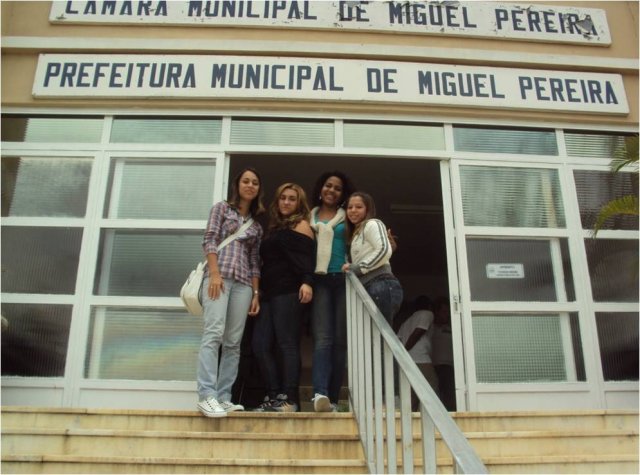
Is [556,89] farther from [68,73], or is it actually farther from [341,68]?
[68,73]

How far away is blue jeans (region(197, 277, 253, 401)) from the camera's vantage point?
3143 mm

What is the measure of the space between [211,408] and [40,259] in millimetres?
2151

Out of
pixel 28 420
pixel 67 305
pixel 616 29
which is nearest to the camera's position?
pixel 28 420

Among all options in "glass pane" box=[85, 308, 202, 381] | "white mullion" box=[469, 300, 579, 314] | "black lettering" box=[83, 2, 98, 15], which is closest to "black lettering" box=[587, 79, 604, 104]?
"white mullion" box=[469, 300, 579, 314]

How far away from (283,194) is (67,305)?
197 centimetres

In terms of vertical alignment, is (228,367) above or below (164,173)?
below

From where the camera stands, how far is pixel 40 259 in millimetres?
4145

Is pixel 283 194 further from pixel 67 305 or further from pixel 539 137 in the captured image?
pixel 539 137

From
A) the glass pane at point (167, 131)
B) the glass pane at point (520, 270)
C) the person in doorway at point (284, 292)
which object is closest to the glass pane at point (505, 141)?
the glass pane at point (520, 270)

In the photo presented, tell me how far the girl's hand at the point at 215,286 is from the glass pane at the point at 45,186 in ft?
5.49

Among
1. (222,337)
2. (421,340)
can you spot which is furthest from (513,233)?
(222,337)

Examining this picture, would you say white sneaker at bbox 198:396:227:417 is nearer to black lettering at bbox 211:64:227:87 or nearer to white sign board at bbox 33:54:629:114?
white sign board at bbox 33:54:629:114

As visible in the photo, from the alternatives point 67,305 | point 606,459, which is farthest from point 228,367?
point 606,459

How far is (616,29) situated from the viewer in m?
5.02
